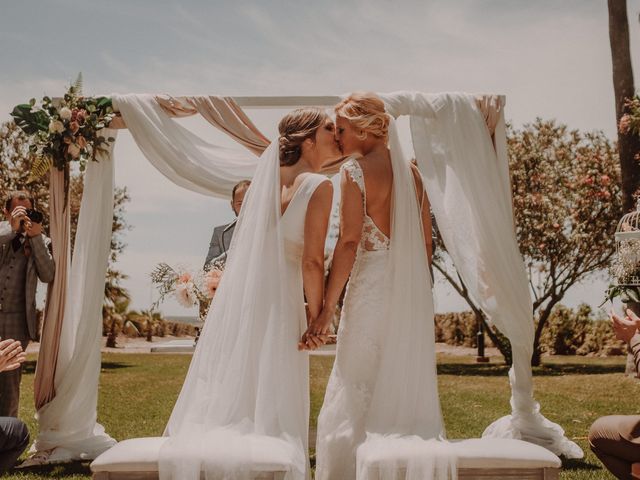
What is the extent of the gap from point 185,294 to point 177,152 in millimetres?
1582

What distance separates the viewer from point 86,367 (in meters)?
6.33

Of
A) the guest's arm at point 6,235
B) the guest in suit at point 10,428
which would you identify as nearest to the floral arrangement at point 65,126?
the guest's arm at point 6,235

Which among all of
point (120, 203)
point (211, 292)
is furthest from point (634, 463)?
point (120, 203)

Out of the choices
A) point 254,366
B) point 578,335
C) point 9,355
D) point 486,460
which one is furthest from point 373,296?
point 578,335

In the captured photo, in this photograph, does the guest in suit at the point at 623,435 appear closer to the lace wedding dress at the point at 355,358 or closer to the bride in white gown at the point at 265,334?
the lace wedding dress at the point at 355,358

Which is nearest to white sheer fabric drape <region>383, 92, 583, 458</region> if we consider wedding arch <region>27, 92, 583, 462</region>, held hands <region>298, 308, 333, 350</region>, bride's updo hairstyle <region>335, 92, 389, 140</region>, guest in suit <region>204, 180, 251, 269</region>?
wedding arch <region>27, 92, 583, 462</region>

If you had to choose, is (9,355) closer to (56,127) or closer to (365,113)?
(365,113)

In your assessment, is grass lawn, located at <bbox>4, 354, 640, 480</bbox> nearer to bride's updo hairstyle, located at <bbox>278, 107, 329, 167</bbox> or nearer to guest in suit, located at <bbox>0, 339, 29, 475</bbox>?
guest in suit, located at <bbox>0, 339, 29, 475</bbox>

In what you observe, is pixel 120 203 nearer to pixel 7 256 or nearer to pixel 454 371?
pixel 454 371

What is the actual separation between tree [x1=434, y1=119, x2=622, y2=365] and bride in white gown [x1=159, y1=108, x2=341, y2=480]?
13.4 m

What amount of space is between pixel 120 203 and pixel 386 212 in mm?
15260

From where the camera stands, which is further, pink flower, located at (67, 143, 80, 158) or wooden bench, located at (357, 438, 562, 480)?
pink flower, located at (67, 143, 80, 158)

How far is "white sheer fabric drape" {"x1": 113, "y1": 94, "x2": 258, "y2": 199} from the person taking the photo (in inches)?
251

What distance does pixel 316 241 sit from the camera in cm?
385
